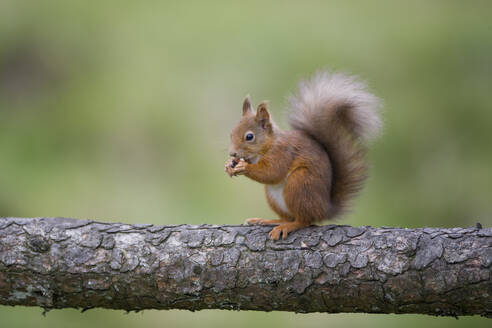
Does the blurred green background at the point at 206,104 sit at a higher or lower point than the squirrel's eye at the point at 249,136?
higher

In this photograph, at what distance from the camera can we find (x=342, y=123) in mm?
2424

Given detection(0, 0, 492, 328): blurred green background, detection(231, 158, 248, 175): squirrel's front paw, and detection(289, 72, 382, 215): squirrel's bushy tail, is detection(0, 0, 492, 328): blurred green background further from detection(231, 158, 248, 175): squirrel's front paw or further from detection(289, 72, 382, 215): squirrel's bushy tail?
detection(231, 158, 248, 175): squirrel's front paw

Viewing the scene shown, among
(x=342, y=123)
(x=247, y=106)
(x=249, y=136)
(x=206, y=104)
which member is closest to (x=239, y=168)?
(x=249, y=136)

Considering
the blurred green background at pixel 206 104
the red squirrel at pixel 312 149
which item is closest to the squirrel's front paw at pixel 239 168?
the red squirrel at pixel 312 149

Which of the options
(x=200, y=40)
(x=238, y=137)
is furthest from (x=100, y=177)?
(x=238, y=137)

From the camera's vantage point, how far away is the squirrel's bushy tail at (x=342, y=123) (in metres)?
2.37

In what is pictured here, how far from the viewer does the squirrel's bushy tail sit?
7.77 ft

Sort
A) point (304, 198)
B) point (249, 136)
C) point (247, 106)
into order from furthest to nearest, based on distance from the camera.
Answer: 1. point (247, 106)
2. point (249, 136)
3. point (304, 198)

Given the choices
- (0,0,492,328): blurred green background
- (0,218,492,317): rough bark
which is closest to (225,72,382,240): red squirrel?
(0,218,492,317): rough bark

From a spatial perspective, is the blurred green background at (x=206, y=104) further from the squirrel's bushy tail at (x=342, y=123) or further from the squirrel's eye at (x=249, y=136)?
the squirrel's eye at (x=249, y=136)

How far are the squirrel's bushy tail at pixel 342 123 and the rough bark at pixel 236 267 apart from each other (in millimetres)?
375

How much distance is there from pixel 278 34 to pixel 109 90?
158 cm

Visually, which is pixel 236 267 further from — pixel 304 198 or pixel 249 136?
pixel 249 136

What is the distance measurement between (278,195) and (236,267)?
46 cm
